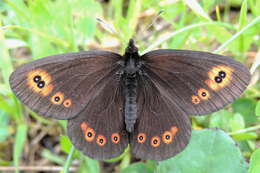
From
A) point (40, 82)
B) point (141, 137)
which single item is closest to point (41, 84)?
point (40, 82)

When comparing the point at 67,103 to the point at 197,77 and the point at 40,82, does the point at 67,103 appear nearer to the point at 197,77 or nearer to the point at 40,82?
the point at 40,82

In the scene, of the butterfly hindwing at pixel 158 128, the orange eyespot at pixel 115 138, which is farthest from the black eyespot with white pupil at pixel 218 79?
the orange eyespot at pixel 115 138

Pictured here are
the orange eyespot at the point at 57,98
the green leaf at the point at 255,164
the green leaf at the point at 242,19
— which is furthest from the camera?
the green leaf at the point at 242,19

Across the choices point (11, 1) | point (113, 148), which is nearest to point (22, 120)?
point (11, 1)

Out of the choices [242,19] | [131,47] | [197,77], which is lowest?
[197,77]

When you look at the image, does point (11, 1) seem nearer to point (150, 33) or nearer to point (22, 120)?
point (22, 120)

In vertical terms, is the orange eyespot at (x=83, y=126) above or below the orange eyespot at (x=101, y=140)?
above

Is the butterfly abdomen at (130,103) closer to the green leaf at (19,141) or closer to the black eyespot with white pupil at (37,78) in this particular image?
the black eyespot with white pupil at (37,78)
